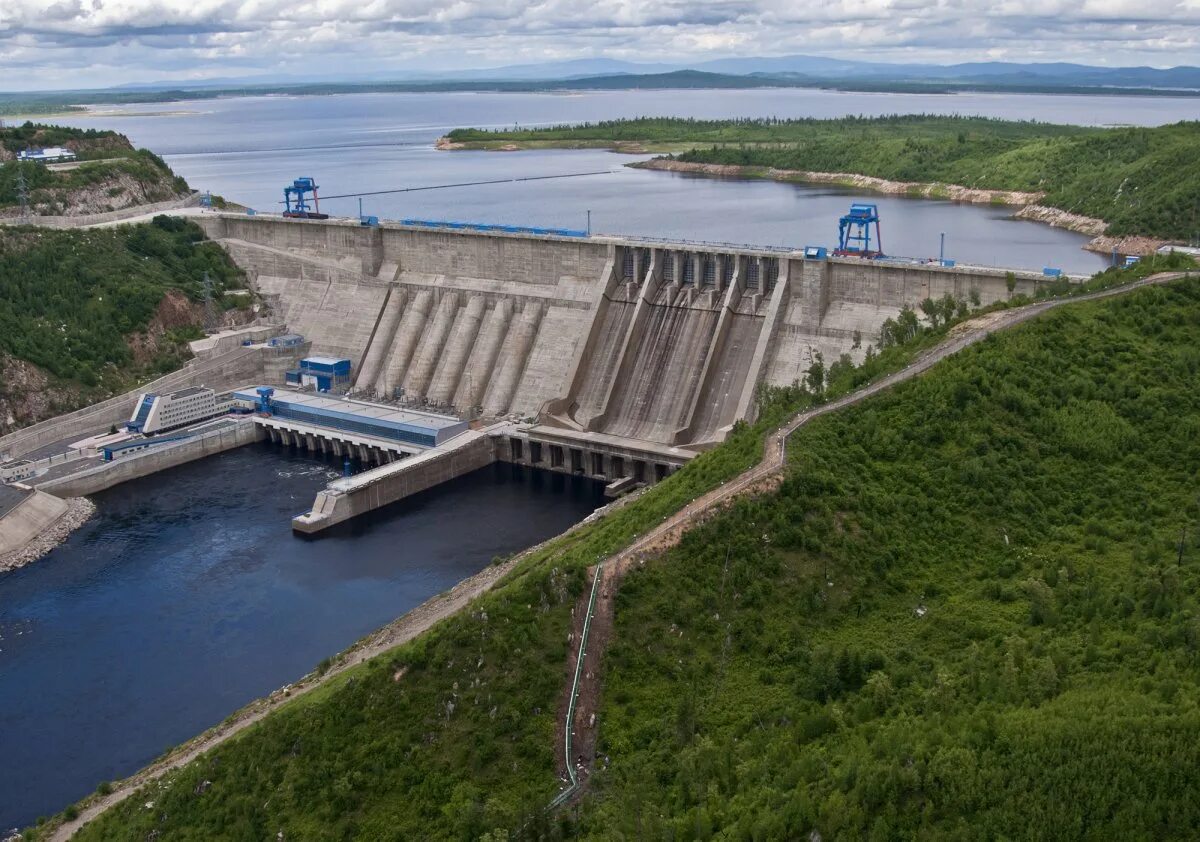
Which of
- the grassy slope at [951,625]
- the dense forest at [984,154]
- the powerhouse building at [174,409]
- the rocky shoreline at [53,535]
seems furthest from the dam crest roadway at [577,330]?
the dense forest at [984,154]

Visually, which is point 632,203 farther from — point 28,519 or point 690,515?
point 690,515

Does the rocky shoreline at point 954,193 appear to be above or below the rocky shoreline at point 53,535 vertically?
above

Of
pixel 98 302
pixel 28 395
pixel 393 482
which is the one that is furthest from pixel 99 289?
pixel 393 482

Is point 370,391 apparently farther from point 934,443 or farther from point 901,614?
point 901,614

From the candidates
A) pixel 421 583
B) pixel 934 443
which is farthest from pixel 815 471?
pixel 421 583

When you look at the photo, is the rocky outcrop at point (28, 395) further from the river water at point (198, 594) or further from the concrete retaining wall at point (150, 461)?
the river water at point (198, 594)

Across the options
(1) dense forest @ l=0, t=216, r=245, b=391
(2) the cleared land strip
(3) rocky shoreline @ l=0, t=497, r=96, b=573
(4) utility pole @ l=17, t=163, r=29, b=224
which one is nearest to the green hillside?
(1) dense forest @ l=0, t=216, r=245, b=391

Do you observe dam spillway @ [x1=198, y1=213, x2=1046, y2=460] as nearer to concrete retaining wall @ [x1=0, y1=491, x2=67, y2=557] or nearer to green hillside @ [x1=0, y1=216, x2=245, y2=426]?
green hillside @ [x1=0, y1=216, x2=245, y2=426]
